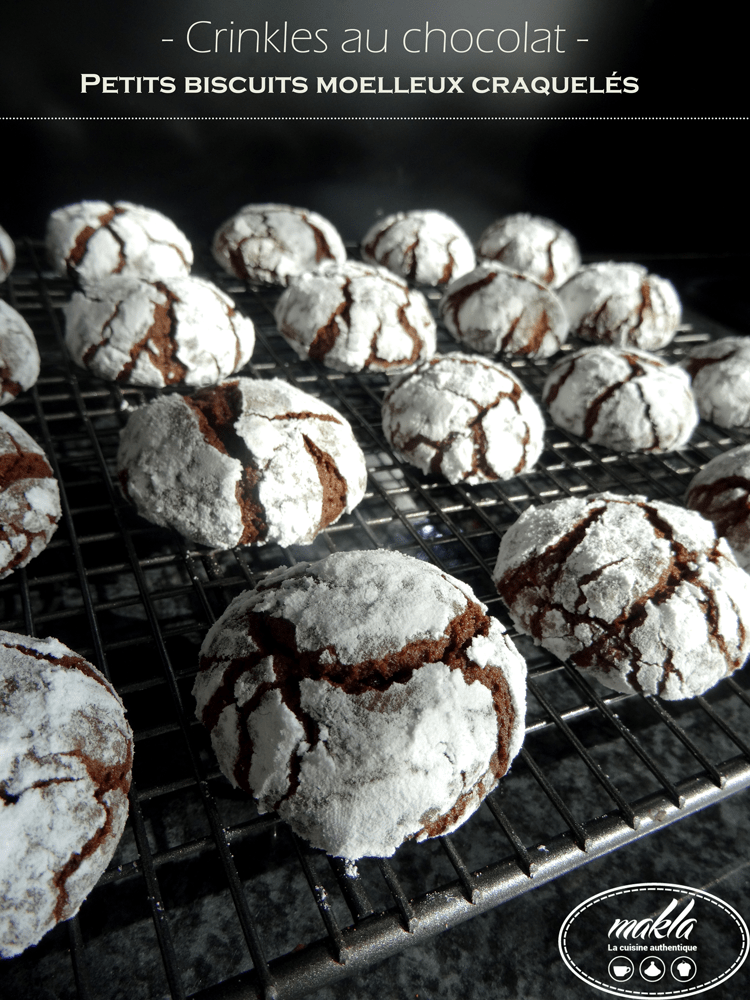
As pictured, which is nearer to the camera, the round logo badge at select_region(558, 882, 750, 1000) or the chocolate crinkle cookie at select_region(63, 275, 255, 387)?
the round logo badge at select_region(558, 882, 750, 1000)

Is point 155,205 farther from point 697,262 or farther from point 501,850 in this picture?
point 501,850

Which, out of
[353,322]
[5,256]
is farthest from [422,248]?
[5,256]

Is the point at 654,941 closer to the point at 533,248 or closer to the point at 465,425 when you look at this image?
the point at 465,425

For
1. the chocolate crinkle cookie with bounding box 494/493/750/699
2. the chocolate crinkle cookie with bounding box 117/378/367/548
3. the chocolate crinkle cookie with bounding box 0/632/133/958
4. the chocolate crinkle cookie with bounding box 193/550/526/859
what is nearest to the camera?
the chocolate crinkle cookie with bounding box 0/632/133/958

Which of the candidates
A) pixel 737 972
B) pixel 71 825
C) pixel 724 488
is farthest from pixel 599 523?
pixel 71 825

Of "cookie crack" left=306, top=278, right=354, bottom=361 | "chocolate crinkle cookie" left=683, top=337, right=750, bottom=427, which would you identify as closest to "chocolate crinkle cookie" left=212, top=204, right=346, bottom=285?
"cookie crack" left=306, top=278, right=354, bottom=361

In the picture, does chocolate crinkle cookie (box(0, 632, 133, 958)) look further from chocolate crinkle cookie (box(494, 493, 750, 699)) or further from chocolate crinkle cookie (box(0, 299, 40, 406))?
chocolate crinkle cookie (box(0, 299, 40, 406))

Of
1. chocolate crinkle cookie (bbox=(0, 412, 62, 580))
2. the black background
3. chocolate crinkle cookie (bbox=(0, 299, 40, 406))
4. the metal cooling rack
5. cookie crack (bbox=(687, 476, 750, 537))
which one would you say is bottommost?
the metal cooling rack

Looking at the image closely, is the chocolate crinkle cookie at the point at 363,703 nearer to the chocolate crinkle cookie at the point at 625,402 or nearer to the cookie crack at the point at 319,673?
the cookie crack at the point at 319,673
